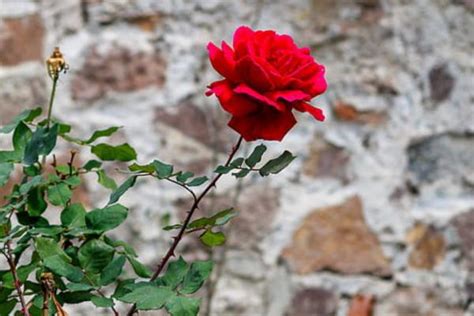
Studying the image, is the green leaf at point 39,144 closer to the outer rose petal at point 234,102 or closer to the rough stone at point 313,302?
the outer rose petal at point 234,102

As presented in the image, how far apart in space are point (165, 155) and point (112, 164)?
100mm

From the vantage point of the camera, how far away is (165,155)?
1636 millimetres

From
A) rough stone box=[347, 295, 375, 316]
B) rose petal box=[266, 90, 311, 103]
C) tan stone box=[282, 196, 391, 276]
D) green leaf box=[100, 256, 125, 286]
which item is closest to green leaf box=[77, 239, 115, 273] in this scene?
green leaf box=[100, 256, 125, 286]

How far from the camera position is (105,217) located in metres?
0.74

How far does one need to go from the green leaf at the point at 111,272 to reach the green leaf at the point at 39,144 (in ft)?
0.36

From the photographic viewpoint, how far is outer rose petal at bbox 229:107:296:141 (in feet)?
2.19

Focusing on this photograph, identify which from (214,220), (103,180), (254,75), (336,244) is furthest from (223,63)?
(336,244)

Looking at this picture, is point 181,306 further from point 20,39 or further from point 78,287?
point 20,39

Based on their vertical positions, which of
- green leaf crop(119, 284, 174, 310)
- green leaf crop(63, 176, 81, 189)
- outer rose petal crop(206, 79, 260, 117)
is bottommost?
green leaf crop(119, 284, 174, 310)

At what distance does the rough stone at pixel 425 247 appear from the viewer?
1.75m

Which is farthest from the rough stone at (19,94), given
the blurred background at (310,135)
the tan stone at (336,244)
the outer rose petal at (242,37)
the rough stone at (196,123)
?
the outer rose petal at (242,37)

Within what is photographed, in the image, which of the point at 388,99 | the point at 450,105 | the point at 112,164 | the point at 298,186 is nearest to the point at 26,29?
the point at 112,164

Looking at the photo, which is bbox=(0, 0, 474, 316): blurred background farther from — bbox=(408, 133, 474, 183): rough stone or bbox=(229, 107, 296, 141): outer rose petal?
bbox=(229, 107, 296, 141): outer rose petal

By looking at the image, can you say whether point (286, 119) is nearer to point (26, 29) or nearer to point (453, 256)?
point (26, 29)
